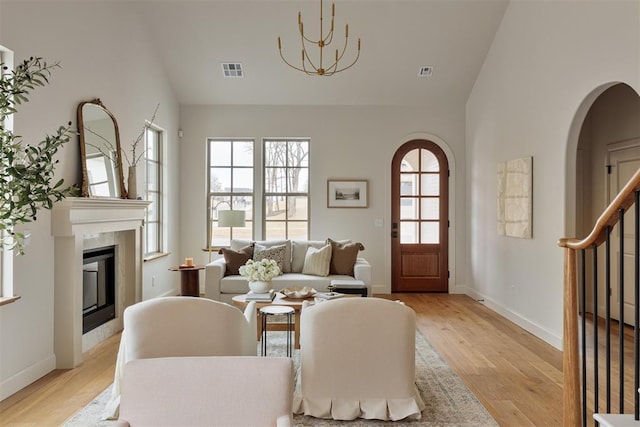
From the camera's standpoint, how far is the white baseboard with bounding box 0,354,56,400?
354 centimetres

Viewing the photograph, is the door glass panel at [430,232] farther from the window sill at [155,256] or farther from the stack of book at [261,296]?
the window sill at [155,256]

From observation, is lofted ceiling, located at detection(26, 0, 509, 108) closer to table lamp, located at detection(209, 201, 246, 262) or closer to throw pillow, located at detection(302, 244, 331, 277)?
table lamp, located at detection(209, 201, 246, 262)

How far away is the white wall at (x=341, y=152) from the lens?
785 cm

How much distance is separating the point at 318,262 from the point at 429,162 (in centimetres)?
265

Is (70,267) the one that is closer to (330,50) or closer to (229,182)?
(229,182)

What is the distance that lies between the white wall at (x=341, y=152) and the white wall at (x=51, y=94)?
1.82m

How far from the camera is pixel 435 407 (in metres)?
3.41

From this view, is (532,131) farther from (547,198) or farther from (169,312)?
(169,312)

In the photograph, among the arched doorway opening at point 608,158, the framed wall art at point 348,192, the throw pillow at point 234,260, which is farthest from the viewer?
the framed wall art at point 348,192

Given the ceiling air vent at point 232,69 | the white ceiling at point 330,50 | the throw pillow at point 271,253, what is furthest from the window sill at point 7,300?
A: the ceiling air vent at point 232,69

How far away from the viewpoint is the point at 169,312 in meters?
2.96

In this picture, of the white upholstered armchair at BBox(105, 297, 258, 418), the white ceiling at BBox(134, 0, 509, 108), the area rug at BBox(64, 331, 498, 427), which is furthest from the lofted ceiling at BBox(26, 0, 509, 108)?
the area rug at BBox(64, 331, 498, 427)

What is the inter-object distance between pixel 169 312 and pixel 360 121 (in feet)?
18.1

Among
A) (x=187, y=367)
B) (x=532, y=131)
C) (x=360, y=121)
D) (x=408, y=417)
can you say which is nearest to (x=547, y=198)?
(x=532, y=131)
